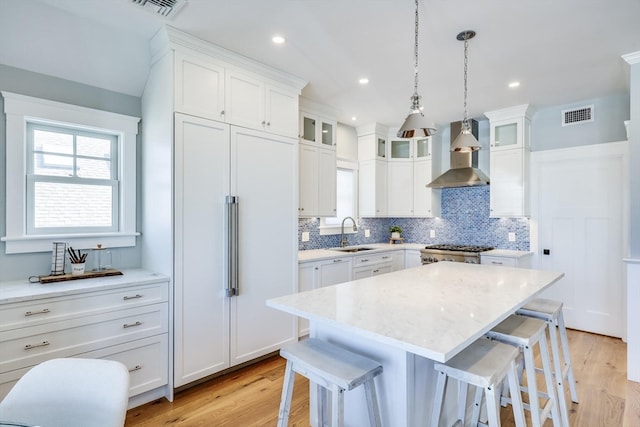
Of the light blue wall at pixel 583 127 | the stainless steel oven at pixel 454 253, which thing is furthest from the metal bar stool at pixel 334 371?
the light blue wall at pixel 583 127

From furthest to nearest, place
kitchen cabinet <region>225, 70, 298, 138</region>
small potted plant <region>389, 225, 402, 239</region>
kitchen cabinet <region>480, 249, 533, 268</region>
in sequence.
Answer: small potted plant <region>389, 225, 402, 239</region> → kitchen cabinet <region>480, 249, 533, 268</region> → kitchen cabinet <region>225, 70, 298, 138</region>

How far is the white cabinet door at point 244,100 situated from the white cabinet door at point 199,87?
0.06 metres

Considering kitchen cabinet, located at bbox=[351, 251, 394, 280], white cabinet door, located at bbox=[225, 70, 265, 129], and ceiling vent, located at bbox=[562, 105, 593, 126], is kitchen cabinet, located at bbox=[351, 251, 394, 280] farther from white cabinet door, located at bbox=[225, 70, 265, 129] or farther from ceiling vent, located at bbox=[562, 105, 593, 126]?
ceiling vent, located at bbox=[562, 105, 593, 126]

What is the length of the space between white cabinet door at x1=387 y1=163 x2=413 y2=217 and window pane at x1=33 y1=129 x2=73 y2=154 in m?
3.89

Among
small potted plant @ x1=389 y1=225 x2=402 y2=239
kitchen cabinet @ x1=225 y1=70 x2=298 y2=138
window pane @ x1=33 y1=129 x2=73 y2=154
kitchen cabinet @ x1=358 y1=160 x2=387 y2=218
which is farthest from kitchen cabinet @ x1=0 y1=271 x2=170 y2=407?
small potted plant @ x1=389 y1=225 x2=402 y2=239

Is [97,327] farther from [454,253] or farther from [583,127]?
[583,127]

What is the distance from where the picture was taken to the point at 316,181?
13.0 feet

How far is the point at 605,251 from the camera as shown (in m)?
3.80

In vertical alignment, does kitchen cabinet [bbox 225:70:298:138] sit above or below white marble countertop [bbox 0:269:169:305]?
above

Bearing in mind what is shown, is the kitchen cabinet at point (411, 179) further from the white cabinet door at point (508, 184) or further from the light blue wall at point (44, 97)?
the light blue wall at point (44, 97)

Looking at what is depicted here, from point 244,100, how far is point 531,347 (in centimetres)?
269

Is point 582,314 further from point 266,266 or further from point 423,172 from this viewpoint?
point 266,266

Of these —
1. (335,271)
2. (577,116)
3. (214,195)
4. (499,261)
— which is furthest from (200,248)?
(577,116)

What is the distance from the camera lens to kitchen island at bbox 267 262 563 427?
→ 1283 millimetres
